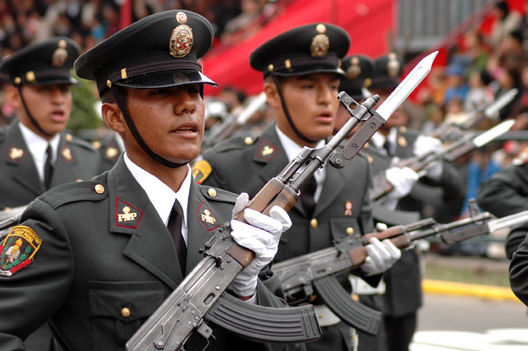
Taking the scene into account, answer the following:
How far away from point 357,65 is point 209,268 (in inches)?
144

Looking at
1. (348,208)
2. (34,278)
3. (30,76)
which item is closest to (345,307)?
(348,208)

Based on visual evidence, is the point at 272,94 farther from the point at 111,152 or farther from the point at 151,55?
the point at 111,152

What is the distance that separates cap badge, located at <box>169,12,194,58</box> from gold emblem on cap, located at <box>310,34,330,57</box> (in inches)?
65.2

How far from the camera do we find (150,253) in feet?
9.27

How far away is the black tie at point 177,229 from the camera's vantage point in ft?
A: 9.68

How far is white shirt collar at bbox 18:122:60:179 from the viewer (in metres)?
5.68

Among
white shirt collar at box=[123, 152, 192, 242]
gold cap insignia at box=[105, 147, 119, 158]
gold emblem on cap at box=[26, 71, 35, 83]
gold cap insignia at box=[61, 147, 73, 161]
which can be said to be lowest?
white shirt collar at box=[123, 152, 192, 242]

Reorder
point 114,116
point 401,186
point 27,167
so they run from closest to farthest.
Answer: point 114,116 < point 27,167 < point 401,186

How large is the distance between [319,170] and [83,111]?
10.8m

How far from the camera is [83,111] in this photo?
14648mm

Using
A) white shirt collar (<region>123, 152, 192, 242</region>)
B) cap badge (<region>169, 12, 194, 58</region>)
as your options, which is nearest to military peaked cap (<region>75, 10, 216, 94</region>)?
cap badge (<region>169, 12, 194, 58</region>)

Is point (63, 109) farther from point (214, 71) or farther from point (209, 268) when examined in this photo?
point (214, 71)

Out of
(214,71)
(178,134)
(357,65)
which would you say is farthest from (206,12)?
(178,134)

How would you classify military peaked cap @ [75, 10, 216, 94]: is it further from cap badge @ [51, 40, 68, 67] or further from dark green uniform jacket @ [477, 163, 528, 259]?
cap badge @ [51, 40, 68, 67]
